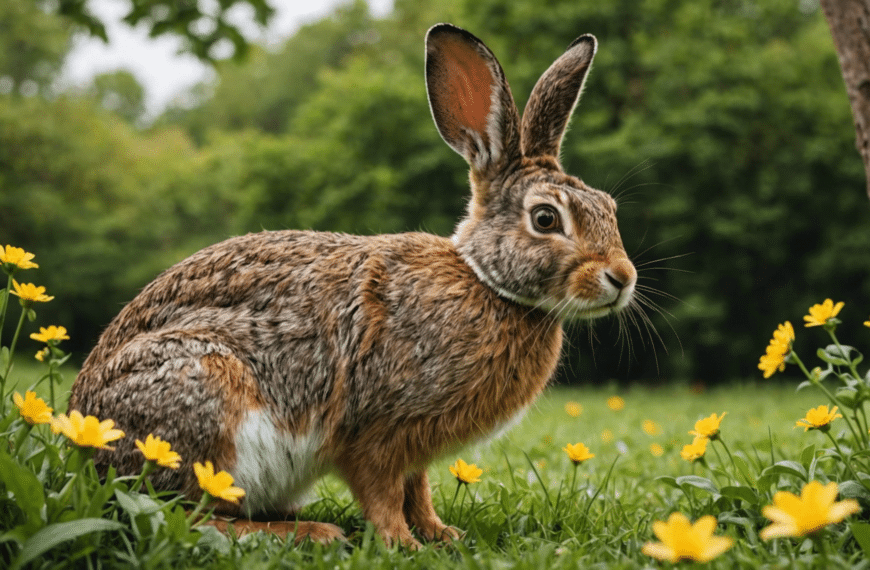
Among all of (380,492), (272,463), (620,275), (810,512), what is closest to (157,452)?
(272,463)

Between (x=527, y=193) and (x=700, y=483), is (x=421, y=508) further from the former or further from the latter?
(x=527, y=193)

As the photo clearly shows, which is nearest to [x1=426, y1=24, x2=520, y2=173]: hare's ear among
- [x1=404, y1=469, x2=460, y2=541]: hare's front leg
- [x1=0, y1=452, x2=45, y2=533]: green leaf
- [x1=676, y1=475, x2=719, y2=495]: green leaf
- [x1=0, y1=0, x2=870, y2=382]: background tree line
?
[x1=404, y1=469, x2=460, y2=541]: hare's front leg

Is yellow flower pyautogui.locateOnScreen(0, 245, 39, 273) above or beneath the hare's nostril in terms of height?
above

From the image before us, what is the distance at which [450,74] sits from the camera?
3389mm

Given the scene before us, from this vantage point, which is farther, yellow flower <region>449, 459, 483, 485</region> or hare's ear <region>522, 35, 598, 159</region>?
hare's ear <region>522, 35, 598, 159</region>

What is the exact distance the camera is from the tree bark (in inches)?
130

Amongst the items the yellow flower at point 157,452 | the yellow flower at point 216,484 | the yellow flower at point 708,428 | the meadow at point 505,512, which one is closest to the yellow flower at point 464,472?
the meadow at point 505,512

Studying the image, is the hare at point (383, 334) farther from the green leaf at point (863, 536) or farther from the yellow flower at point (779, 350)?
the green leaf at point (863, 536)

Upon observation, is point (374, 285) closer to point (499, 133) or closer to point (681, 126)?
point (499, 133)

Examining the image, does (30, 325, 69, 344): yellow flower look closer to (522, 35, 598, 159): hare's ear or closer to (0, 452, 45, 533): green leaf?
(0, 452, 45, 533): green leaf

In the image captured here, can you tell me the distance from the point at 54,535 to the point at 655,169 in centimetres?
1755

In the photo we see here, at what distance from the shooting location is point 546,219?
10.5 feet

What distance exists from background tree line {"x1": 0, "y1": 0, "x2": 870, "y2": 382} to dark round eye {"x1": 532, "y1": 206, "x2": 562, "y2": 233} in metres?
11.6

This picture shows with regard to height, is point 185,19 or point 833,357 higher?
point 185,19
